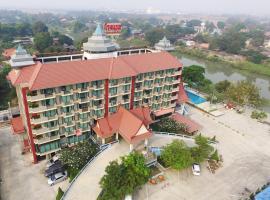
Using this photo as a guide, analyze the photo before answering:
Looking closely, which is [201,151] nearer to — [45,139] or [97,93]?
[97,93]

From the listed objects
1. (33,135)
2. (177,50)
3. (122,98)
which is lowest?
(177,50)

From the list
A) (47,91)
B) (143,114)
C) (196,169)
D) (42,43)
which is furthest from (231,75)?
(47,91)

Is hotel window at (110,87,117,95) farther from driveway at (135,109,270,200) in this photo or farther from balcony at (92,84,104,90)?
driveway at (135,109,270,200)

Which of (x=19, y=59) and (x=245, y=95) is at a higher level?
(x=19, y=59)

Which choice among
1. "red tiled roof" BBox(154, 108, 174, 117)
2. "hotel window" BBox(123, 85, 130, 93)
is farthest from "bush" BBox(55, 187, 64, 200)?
"red tiled roof" BBox(154, 108, 174, 117)

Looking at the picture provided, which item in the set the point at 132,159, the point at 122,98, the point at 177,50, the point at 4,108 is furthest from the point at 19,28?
the point at 132,159

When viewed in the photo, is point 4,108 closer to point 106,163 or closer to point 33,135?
point 33,135

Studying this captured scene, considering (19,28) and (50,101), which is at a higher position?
(50,101)

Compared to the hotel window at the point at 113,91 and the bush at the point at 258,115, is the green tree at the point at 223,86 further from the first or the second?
the hotel window at the point at 113,91
